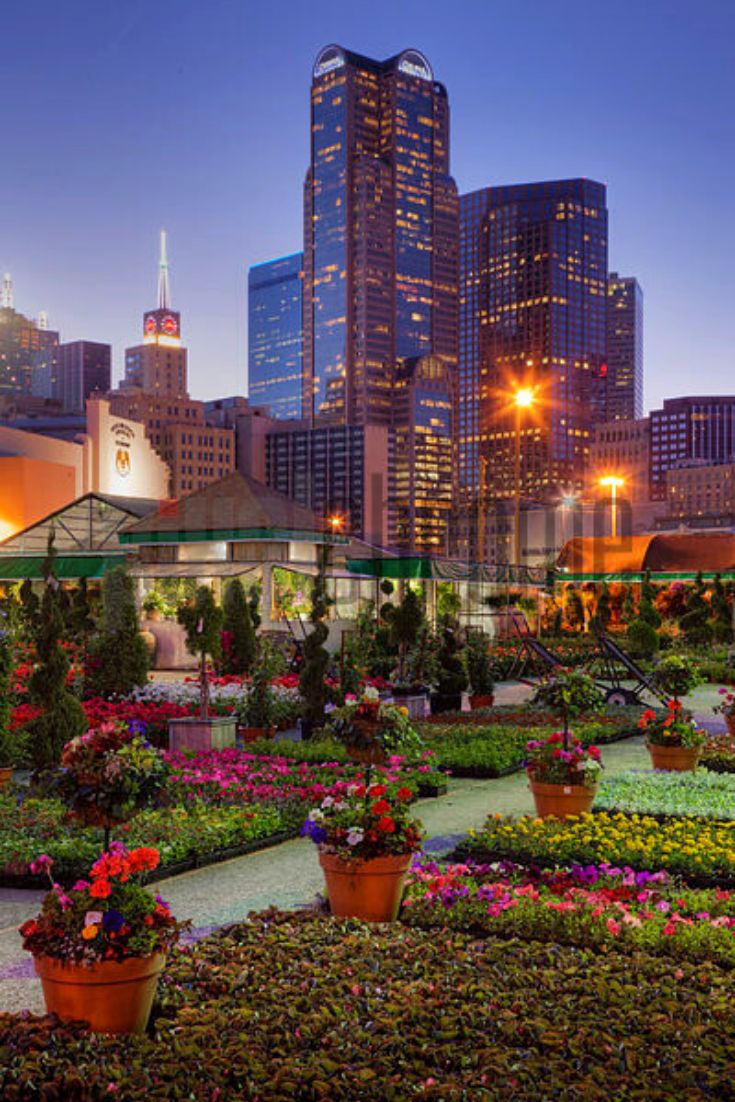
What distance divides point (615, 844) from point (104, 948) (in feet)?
17.4

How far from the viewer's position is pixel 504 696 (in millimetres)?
26000

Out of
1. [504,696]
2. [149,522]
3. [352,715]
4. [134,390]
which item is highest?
[134,390]

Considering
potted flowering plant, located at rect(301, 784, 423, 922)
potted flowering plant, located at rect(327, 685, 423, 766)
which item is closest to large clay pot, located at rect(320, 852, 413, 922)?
potted flowering plant, located at rect(301, 784, 423, 922)

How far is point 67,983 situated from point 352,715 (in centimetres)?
374

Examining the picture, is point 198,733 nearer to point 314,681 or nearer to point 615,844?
point 314,681

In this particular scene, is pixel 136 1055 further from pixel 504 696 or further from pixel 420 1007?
pixel 504 696

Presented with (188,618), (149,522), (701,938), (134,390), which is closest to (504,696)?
(188,618)

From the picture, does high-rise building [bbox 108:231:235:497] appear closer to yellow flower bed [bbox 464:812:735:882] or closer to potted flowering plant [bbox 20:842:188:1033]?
yellow flower bed [bbox 464:812:735:882]

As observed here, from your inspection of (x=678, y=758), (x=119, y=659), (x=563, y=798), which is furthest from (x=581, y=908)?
(x=119, y=659)

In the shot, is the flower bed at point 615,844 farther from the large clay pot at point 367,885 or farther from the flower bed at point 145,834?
the large clay pot at point 367,885

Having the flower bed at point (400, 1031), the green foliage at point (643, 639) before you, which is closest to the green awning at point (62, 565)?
the green foliage at point (643, 639)

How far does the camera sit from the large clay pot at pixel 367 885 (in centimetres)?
723

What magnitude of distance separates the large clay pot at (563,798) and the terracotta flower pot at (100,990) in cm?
595

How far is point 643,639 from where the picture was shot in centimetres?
3425
